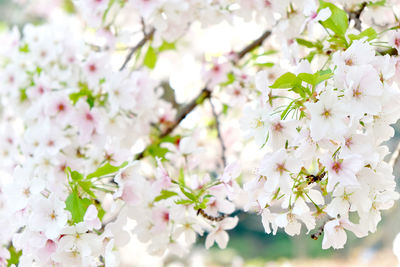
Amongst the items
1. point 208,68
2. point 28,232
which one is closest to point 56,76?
point 208,68

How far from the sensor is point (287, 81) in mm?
763

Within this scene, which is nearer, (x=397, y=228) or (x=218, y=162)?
(x=218, y=162)

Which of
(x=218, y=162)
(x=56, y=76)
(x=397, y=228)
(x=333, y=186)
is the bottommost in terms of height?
(x=397, y=228)

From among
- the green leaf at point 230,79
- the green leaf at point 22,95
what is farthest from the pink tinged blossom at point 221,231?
the green leaf at point 22,95

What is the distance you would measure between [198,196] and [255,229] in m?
7.01

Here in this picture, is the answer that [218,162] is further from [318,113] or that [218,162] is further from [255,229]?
[255,229]

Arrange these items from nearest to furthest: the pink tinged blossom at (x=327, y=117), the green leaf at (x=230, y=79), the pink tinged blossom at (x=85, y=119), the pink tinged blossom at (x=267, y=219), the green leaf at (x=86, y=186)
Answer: the pink tinged blossom at (x=327, y=117) → the pink tinged blossom at (x=267, y=219) → the green leaf at (x=86, y=186) → the pink tinged blossom at (x=85, y=119) → the green leaf at (x=230, y=79)

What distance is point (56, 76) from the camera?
138 cm

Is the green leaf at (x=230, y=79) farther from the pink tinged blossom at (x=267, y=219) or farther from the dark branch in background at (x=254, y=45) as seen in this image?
the pink tinged blossom at (x=267, y=219)

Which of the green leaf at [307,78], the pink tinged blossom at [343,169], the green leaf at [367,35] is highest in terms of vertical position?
the green leaf at [307,78]

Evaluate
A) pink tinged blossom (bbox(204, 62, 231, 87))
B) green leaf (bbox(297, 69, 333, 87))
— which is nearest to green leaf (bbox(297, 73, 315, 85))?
green leaf (bbox(297, 69, 333, 87))

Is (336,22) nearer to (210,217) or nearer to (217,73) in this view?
(210,217)

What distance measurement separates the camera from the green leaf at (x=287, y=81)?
76 cm

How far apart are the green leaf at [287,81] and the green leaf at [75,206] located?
0.37m
